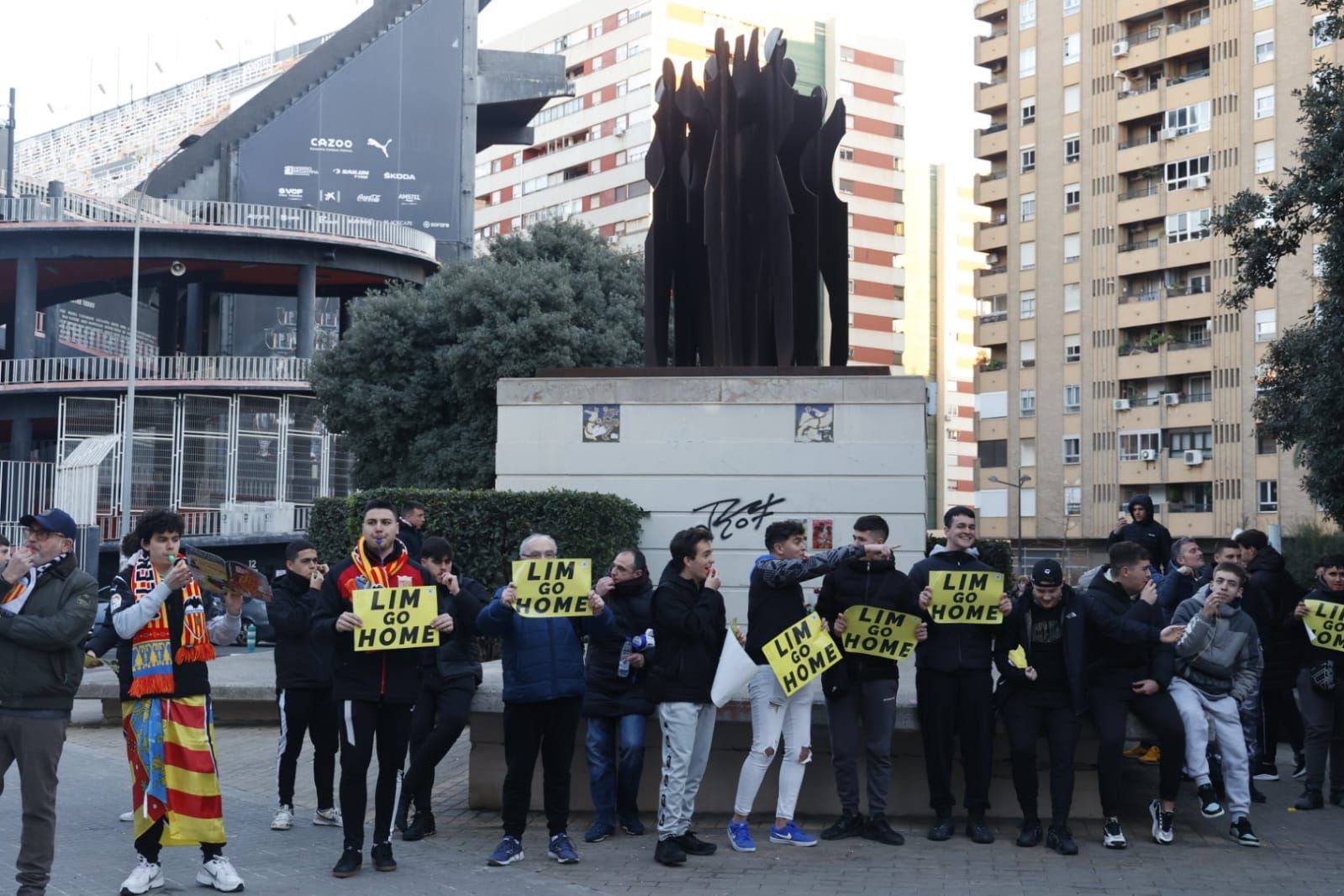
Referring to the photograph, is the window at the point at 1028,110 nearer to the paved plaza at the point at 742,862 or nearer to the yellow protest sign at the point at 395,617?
the paved plaza at the point at 742,862

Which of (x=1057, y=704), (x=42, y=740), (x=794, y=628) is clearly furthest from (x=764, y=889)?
(x=42, y=740)

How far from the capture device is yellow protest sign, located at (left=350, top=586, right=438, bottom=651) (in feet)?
27.2

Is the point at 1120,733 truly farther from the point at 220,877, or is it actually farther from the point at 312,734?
the point at 220,877

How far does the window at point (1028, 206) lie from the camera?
69438 mm

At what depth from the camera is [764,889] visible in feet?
26.9

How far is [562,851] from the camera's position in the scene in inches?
348

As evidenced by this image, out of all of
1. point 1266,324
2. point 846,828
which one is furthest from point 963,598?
point 1266,324

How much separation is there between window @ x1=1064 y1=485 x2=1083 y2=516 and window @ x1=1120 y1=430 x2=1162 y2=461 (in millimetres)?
2676

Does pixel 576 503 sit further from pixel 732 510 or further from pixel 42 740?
pixel 42 740

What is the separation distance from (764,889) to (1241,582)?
3.97m

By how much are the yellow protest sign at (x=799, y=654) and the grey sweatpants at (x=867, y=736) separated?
0.42 metres

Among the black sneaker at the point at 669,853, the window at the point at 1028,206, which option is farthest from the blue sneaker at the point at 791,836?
the window at the point at 1028,206

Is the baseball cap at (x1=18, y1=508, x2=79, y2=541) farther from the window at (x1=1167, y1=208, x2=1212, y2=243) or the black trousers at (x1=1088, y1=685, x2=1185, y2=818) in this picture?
the window at (x1=1167, y1=208, x2=1212, y2=243)

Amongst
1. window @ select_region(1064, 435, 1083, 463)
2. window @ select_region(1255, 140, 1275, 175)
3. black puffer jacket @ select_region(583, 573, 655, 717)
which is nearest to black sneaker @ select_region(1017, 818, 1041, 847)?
black puffer jacket @ select_region(583, 573, 655, 717)
